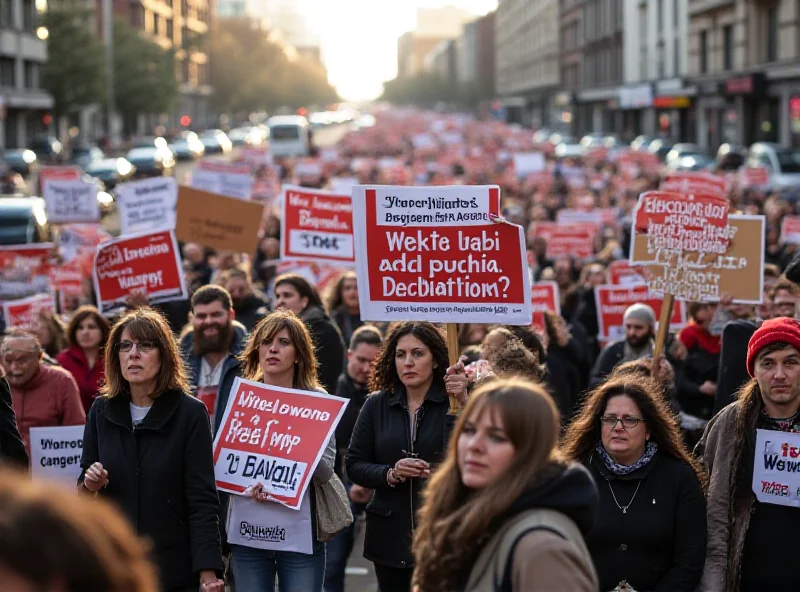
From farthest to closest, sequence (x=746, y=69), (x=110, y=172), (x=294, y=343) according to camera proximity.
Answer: (x=746, y=69), (x=110, y=172), (x=294, y=343)

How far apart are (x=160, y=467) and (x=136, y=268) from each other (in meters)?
4.74

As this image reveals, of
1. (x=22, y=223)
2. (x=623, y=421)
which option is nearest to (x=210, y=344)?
(x=623, y=421)

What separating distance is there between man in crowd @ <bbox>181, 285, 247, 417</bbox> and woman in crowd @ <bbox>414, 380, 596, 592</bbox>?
12.0 feet

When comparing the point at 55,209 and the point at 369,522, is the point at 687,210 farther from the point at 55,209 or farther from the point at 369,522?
the point at 55,209

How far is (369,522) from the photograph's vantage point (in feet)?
18.7

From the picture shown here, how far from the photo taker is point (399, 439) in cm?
574

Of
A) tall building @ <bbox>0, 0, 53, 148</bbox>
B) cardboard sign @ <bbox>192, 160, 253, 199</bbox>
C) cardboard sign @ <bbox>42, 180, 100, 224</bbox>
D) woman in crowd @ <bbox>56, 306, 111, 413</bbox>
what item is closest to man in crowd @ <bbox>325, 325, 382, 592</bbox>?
woman in crowd @ <bbox>56, 306, 111, 413</bbox>

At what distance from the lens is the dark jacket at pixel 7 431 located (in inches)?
218

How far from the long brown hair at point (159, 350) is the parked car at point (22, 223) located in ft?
51.5

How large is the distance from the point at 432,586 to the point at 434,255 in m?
2.83

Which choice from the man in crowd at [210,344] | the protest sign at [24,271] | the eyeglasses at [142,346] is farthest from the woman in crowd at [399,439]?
the protest sign at [24,271]

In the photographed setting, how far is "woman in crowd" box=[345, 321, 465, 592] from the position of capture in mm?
5590

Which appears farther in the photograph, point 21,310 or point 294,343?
point 21,310

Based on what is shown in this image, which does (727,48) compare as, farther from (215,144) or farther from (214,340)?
(214,340)
